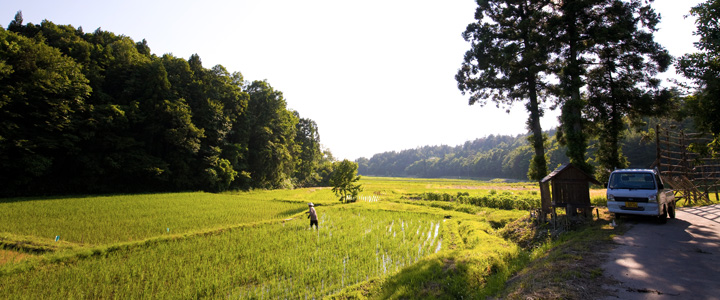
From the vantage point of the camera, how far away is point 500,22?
53.2ft

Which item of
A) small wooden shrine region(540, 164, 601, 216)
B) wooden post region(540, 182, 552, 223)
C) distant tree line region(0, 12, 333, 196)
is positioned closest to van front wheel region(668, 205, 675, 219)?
small wooden shrine region(540, 164, 601, 216)

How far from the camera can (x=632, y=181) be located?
1077 centimetres

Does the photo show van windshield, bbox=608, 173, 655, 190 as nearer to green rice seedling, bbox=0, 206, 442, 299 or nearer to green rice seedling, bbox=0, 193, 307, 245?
green rice seedling, bbox=0, 206, 442, 299

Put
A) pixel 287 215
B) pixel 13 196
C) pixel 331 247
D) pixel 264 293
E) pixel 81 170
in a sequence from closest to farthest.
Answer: pixel 264 293 < pixel 331 247 < pixel 287 215 < pixel 13 196 < pixel 81 170

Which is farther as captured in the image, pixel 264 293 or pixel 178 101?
pixel 178 101

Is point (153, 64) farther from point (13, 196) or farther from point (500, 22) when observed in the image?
point (500, 22)

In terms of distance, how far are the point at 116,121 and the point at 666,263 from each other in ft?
124

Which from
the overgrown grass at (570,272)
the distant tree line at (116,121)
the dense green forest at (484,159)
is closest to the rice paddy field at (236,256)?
the overgrown grass at (570,272)

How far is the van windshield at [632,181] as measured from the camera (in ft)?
33.8

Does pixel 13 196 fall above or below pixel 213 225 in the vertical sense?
above

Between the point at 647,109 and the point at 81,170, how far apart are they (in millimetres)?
43435

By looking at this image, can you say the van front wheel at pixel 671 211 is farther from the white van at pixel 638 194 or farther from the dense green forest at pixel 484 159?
the dense green forest at pixel 484 159

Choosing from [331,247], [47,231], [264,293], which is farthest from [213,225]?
[264,293]

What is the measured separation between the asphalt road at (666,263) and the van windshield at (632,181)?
1502 millimetres
